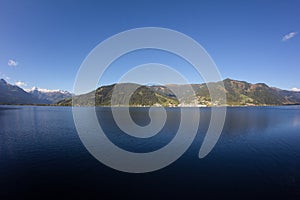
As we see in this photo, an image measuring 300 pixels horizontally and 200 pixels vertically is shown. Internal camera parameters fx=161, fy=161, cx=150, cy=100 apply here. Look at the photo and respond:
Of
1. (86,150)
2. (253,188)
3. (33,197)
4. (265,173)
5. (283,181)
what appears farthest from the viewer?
(86,150)

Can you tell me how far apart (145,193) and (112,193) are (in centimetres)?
397

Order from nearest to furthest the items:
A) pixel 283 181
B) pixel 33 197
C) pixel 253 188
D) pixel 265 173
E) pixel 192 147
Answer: pixel 33 197 → pixel 253 188 → pixel 283 181 → pixel 265 173 → pixel 192 147

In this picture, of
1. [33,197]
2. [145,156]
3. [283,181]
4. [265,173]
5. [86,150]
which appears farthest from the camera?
[86,150]

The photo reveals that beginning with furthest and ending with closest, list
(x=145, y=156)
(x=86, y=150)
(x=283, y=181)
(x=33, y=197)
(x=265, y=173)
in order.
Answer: (x=86, y=150) → (x=145, y=156) → (x=265, y=173) → (x=283, y=181) → (x=33, y=197)

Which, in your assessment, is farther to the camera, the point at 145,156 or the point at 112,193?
the point at 145,156

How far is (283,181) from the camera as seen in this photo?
22953 millimetres

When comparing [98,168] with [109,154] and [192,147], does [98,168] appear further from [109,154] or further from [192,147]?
[192,147]

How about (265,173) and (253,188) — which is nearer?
(253,188)

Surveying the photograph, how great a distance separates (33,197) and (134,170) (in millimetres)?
13687

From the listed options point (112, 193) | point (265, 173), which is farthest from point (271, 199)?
point (112, 193)

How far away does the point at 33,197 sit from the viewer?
18.4m

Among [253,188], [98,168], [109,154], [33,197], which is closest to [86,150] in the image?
[109,154]

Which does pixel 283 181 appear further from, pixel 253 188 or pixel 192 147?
pixel 192 147

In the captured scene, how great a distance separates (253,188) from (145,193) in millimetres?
14041
